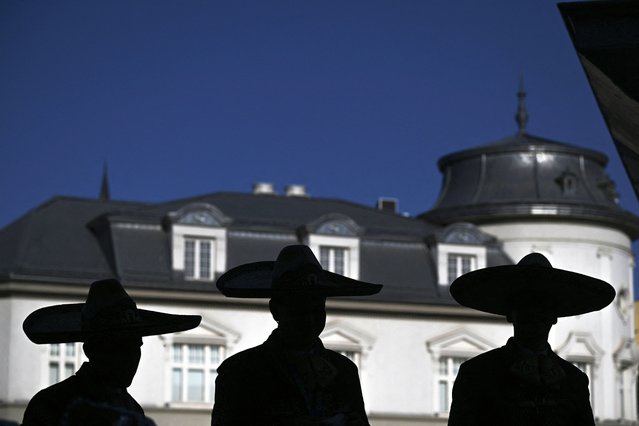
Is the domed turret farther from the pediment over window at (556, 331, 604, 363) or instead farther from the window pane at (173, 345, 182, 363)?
the window pane at (173, 345, 182, 363)

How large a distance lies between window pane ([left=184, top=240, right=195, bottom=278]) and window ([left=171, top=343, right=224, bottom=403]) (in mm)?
2351

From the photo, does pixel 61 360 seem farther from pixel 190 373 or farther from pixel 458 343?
pixel 458 343

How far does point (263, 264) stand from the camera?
22.0 ft

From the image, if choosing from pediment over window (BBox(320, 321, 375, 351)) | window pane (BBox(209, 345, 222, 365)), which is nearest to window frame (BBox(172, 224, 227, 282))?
window pane (BBox(209, 345, 222, 365))

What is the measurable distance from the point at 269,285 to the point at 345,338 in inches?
1668

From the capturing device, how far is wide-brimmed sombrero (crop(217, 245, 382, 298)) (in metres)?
6.28

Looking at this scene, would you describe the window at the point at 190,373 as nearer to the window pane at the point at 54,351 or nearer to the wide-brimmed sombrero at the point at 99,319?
the window pane at the point at 54,351

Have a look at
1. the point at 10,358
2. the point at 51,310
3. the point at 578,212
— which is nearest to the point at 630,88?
the point at 51,310

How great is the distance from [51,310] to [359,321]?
1691 inches

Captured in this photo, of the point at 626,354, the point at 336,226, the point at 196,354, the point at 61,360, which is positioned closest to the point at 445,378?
the point at 336,226

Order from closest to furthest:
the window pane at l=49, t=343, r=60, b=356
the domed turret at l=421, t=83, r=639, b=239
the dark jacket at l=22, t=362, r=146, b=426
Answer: the dark jacket at l=22, t=362, r=146, b=426
the window pane at l=49, t=343, r=60, b=356
the domed turret at l=421, t=83, r=639, b=239

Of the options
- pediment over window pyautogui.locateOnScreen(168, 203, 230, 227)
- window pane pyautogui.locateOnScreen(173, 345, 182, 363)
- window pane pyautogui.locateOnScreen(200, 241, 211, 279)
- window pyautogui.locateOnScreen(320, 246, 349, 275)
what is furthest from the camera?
window pyautogui.locateOnScreen(320, 246, 349, 275)

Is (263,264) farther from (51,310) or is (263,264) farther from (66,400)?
(66,400)

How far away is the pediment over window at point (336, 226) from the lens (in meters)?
48.8
